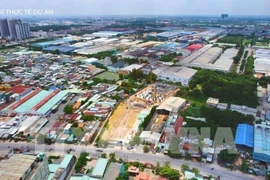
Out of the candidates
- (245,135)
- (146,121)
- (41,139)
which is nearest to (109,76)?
(146,121)

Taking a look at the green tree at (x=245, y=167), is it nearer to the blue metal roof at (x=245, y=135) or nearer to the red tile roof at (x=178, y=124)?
the blue metal roof at (x=245, y=135)

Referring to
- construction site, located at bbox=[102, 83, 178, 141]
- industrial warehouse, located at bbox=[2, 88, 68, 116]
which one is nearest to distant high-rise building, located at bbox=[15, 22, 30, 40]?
industrial warehouse, located at bbox=[2, 88, 68, 116]

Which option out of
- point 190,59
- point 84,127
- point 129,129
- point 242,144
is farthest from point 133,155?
point 190,59

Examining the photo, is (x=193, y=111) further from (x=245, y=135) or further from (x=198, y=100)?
(x=245, y=135)

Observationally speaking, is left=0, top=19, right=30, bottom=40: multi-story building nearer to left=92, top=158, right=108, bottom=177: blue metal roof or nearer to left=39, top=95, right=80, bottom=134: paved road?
left=39, top=95, right=80, bottom=134: paved road

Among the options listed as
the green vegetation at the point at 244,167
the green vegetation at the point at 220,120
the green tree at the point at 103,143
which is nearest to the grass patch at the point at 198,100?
the green vegetation at the point at 220,120

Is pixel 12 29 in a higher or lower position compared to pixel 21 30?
higher
